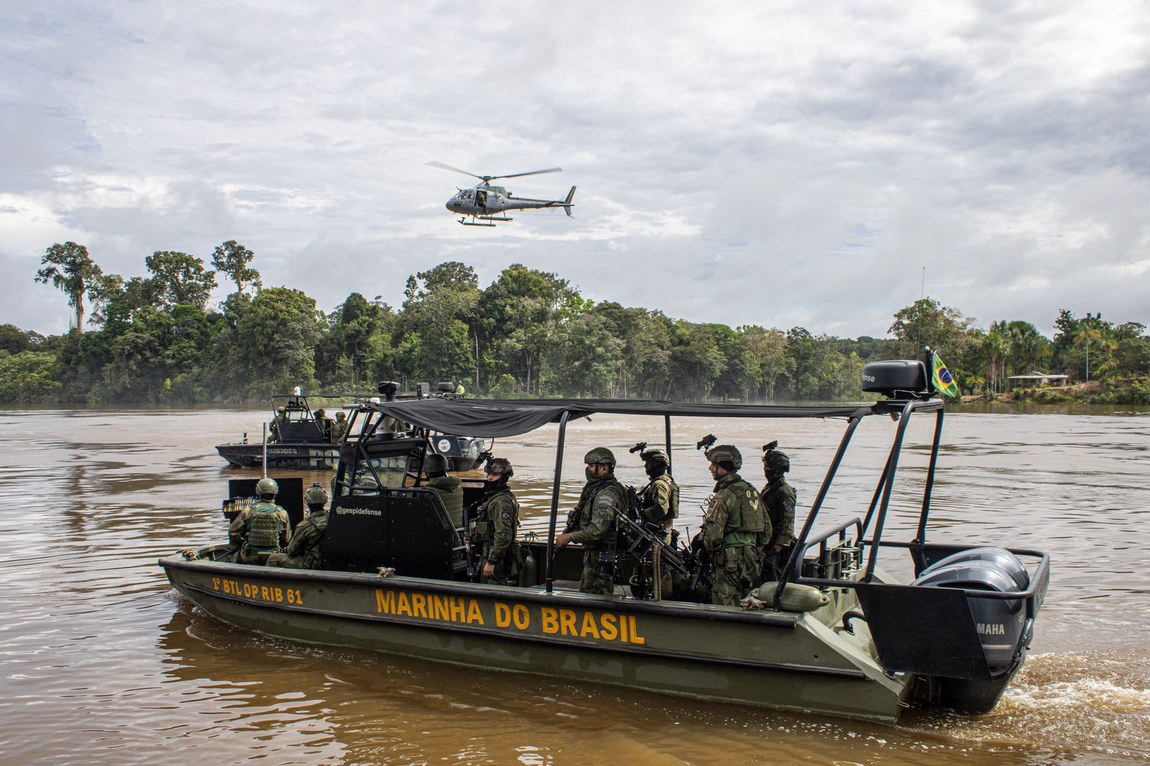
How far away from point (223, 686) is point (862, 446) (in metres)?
26.7

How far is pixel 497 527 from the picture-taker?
23.7ft

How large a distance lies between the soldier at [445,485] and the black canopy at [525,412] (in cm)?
58

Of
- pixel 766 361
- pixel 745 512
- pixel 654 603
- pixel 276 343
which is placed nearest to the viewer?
pixel 654 603

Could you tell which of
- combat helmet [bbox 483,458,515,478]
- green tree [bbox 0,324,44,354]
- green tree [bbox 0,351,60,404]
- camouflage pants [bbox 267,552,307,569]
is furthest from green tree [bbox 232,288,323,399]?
combat helmet [bbox 483,458,515,478]

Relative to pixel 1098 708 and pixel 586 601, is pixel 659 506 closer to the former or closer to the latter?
pixel 586 601

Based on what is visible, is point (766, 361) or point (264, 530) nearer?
point (264, 530)

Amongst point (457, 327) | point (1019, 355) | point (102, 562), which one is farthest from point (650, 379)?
point (102, 562)

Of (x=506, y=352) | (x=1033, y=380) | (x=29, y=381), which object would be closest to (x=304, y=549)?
(x=506, y=352)

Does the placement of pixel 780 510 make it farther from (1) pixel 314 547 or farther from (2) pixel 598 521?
(1) pixel 314 547

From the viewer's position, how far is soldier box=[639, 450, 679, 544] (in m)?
7.08

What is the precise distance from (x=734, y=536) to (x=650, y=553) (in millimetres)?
631

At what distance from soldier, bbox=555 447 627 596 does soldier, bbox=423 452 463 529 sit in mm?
1405

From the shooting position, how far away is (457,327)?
3017 inches

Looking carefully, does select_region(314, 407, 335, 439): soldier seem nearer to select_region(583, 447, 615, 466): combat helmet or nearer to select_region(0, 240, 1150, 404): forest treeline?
select_region(583, 447, 615, 466): combat helmet
